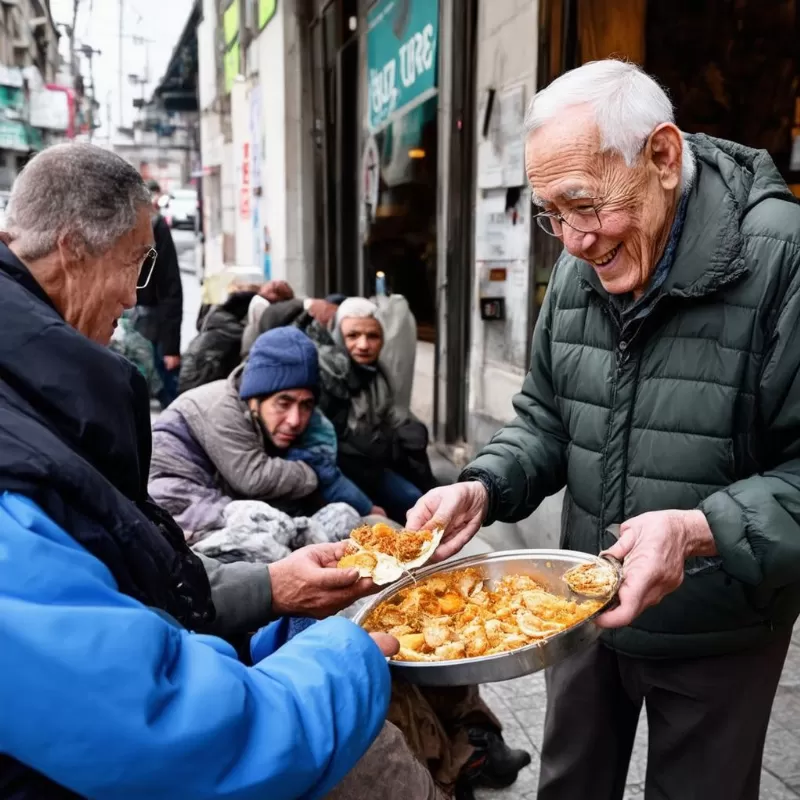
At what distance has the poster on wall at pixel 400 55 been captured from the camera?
6844 millimetres

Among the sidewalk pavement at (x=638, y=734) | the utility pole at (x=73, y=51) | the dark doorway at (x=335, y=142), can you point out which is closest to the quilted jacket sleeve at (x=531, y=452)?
the sidewalk pavement at (x=638, y=734)

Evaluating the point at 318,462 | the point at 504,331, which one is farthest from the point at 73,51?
the point at 318,462

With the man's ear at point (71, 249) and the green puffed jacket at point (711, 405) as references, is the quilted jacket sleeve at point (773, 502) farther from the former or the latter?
the man's ear at point (71, 249)

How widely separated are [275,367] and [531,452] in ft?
5.33

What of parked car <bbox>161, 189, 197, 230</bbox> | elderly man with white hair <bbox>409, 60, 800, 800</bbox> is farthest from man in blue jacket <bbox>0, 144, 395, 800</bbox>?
parked car <bbox>161, 189, 197, 230</bbox>

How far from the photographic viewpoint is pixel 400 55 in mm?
7727

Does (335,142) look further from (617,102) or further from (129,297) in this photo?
(129,297)

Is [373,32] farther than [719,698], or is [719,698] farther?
[373,32]

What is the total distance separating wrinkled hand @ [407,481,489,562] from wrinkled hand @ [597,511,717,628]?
448 mm

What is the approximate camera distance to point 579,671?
7.14ft

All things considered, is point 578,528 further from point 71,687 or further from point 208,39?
point 208,39

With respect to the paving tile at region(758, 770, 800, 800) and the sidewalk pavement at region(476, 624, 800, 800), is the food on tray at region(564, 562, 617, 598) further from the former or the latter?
the paving tile at region(758, 770, 800, 800)

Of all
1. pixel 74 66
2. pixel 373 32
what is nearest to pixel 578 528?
pixel 373 32

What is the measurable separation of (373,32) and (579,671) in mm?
8093
